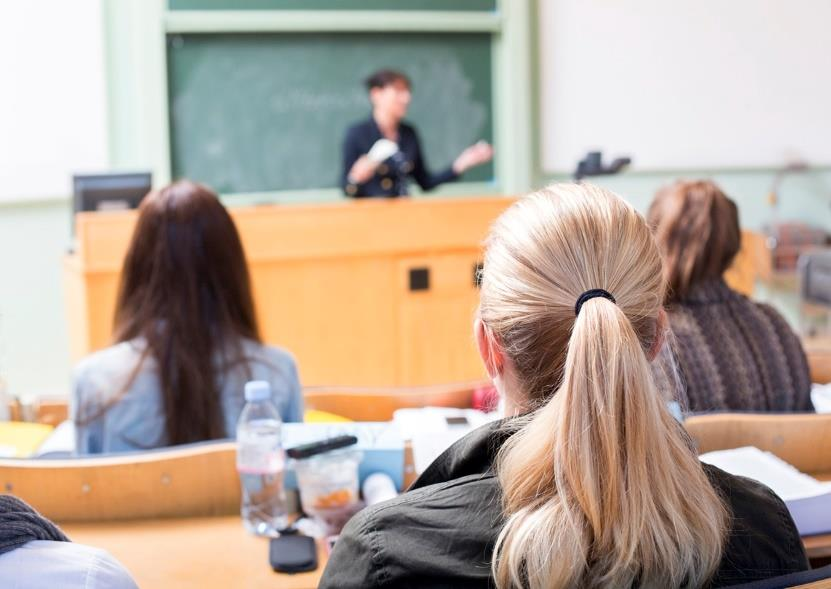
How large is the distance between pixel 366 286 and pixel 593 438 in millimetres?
3282

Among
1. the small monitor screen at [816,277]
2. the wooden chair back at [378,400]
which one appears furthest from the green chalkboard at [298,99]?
the wooden chair back at [378,400]

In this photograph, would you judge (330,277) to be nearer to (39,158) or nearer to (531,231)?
(39,158)

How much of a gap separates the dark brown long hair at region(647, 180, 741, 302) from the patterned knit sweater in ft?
0.13

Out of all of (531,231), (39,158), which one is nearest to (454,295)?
(39,158)

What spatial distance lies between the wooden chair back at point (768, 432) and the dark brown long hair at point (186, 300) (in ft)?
3.20

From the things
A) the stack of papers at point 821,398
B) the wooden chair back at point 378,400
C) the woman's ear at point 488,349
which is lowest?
the stack of papers at point 821,398

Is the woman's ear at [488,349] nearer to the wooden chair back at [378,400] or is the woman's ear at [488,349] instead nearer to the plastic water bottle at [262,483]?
the plastic water bottle at [262,483]

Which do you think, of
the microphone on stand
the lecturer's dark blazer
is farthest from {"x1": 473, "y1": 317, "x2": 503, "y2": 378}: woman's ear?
the lecturer's dark blazer

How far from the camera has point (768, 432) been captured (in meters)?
1.92

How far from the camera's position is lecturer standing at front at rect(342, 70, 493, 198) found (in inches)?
194

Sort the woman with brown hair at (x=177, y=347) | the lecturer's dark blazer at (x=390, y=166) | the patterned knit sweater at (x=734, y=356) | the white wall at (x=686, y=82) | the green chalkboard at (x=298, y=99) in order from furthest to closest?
the white wall at (x=686, y=82), the green chalkboard at (x=298, y=99), the lecturer's dark blazer at (x=390, y=166), the patterned knit sweater at (x=734, y=356), the woman with brown hair at (x=177, y=347)

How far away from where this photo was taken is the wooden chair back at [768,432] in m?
1.91

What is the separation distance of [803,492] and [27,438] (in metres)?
1.74

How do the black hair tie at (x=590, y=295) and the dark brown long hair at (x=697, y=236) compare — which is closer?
the black hair tie at (x=590, y=295)
